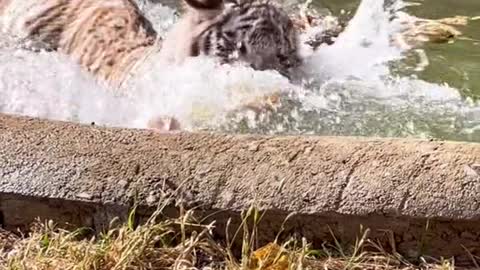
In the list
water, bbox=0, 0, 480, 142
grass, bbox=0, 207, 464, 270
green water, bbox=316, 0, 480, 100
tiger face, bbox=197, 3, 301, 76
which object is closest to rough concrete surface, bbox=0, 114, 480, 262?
grass, bbox=0, 207, 464, 270

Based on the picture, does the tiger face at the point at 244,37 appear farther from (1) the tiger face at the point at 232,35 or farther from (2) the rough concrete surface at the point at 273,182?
(2) the rough concrete surface at the point at 273,182

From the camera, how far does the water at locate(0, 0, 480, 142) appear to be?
435cm

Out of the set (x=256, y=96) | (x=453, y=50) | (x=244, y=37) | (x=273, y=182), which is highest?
(x=273, y=182)

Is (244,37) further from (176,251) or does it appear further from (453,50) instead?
(176,251)

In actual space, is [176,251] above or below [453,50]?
above

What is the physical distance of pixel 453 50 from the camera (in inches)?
207

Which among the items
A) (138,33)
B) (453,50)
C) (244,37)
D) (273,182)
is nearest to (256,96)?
(244,37)

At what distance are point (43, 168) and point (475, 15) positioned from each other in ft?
10.8

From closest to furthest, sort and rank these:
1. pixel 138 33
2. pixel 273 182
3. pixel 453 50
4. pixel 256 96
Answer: pixel 273 182 → pixel 256 96 → pixel 138 33 → pixel 453 50

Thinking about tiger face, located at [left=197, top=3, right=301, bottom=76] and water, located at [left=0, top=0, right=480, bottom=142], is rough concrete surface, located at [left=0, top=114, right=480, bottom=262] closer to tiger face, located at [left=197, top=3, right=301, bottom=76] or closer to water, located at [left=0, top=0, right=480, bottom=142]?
water, located at [left=0, top=0, right=480, bottom=142]

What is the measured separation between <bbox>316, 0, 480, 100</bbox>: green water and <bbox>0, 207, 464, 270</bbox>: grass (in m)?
1.93

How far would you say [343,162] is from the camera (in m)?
2.99

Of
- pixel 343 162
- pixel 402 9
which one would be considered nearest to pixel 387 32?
pixel 402 9

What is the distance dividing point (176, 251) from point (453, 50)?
8.65 ft
